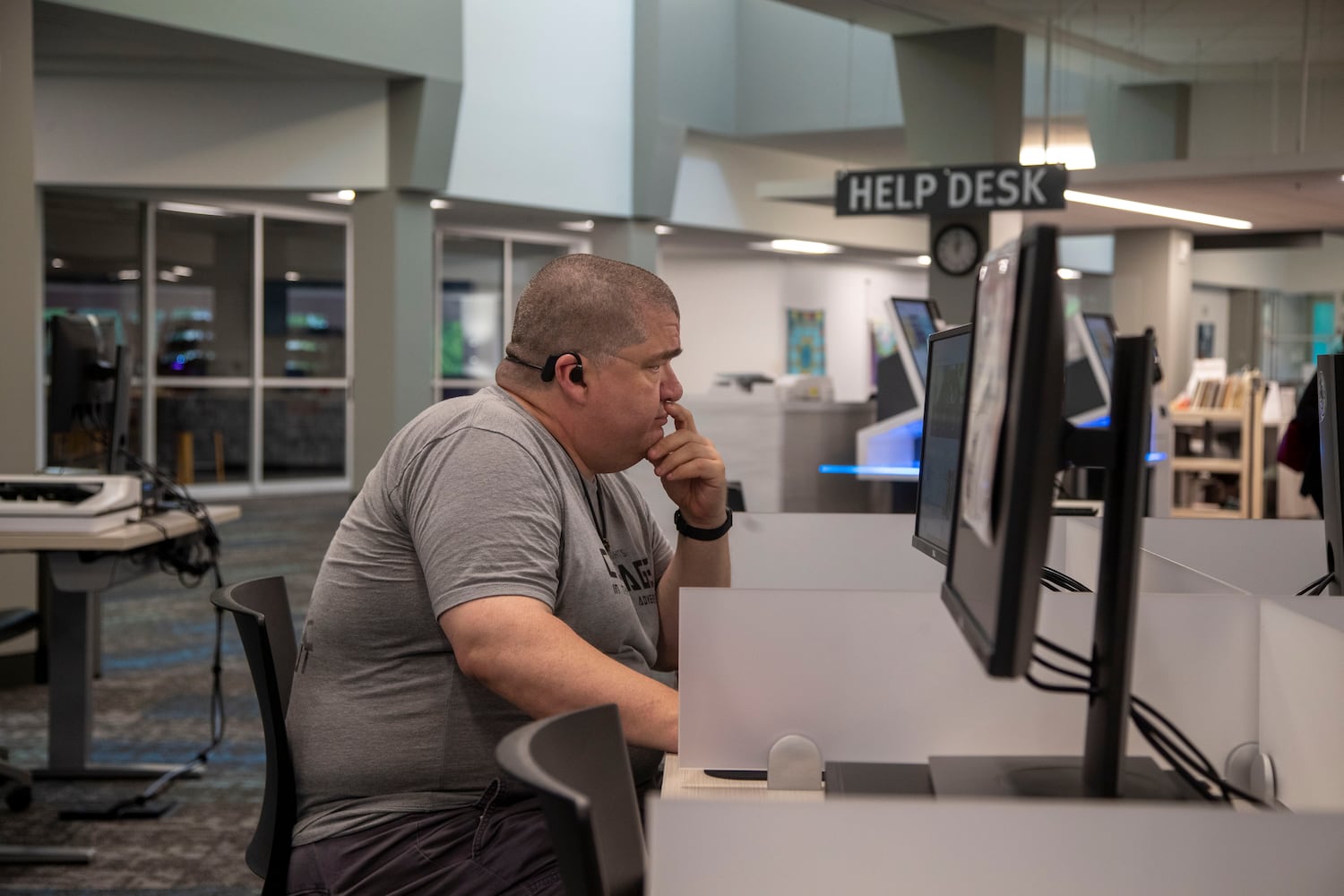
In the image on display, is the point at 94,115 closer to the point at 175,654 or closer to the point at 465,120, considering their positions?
the point at 465,120

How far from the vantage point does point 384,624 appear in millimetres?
1518

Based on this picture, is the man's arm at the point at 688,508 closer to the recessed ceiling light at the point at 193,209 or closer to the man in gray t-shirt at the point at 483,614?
the man in gray t-shirt at the point at 483,614

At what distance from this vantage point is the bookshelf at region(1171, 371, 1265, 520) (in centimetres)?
945

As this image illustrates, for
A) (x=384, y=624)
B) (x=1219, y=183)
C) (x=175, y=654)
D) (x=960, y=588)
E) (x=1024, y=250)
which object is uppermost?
(x=1219, y=183)

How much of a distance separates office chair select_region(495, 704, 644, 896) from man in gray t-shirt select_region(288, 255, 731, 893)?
0.53 ft

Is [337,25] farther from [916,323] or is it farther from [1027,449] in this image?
[1027,449]

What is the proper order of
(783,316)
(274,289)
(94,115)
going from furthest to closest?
(783,316) < (274,289) < (94,115)

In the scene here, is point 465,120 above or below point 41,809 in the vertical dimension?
above

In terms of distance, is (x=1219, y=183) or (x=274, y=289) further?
(x=274, y=289)

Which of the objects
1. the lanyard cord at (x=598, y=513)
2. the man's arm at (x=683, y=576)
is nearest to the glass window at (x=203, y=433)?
the man's arm at (x=683, y=576)

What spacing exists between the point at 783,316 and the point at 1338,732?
48.5ft

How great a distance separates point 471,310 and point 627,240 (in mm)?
2955

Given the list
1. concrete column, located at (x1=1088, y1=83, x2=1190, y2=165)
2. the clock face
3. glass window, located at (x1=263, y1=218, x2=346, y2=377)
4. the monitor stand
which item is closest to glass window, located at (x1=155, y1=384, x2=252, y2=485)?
glass window, located at (x1=263, y1=218, x2=346, y2=377)

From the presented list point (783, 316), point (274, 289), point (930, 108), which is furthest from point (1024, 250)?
point (783, 316)
